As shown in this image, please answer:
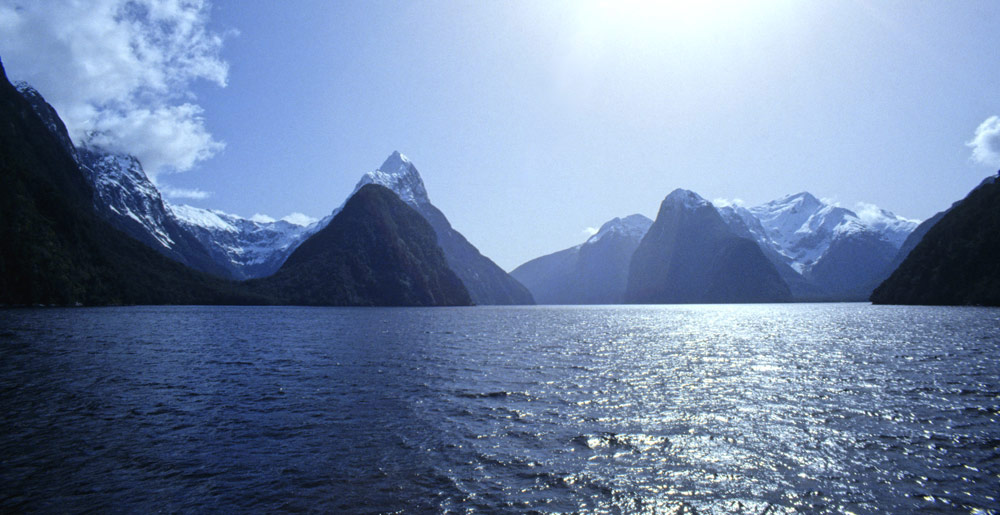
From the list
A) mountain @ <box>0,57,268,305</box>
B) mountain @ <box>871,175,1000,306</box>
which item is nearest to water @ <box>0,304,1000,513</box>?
mountain @ <box>0,57,268,305</box>

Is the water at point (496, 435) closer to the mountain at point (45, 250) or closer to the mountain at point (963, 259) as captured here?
the mountain at point (45, 250)

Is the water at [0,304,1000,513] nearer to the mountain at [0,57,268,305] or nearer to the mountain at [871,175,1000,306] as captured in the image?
the mountain at [0,57,268,305]

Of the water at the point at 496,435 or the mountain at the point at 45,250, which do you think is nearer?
the water at the point at 496,435

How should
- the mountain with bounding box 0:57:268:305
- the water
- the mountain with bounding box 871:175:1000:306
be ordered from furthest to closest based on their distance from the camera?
the mountain with bounding box 871:175:1000:306 → the mountain with bounding box 0:57:268:305 → the water

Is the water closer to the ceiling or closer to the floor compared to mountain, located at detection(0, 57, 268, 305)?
closer to the floor

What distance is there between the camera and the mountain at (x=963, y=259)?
148 metres

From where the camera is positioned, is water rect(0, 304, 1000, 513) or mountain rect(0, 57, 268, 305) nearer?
water rect(0, 304, 1000, 513)

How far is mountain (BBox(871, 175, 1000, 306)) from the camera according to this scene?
148m

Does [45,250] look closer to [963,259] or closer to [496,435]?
[496,435]

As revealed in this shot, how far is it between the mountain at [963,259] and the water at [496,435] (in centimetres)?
15057

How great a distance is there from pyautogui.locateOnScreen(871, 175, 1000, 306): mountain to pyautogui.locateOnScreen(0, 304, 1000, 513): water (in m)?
151

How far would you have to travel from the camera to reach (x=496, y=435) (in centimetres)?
2267

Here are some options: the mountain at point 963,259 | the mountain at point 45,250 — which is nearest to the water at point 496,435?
the mountain at point 45,250

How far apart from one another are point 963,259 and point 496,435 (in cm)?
20865
